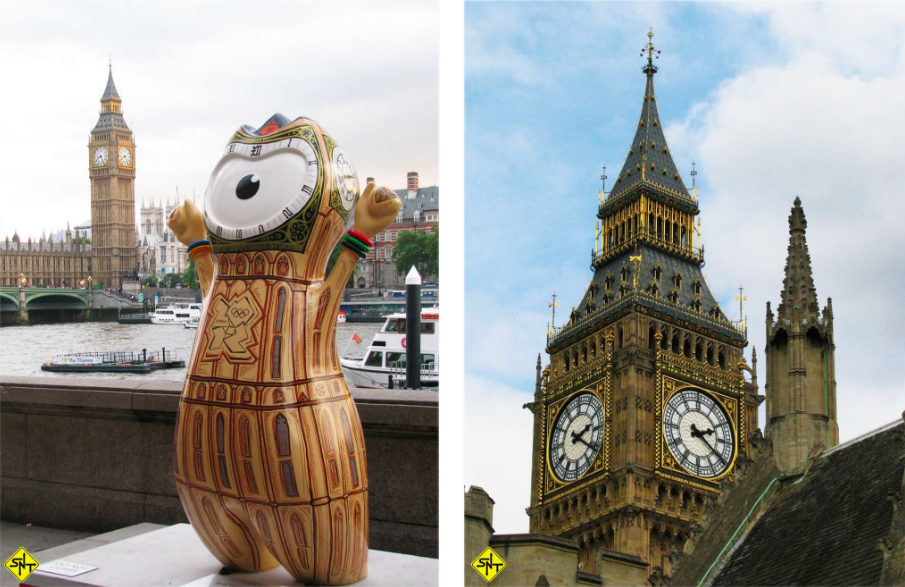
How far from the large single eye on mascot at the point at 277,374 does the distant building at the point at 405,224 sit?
1252 mm

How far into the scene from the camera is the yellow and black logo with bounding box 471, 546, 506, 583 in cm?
451

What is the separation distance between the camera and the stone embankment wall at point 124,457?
3.26 meters

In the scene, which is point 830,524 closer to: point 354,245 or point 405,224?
point 405,224

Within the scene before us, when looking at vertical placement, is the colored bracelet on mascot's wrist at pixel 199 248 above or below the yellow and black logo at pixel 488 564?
above

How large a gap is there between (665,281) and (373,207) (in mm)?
2501

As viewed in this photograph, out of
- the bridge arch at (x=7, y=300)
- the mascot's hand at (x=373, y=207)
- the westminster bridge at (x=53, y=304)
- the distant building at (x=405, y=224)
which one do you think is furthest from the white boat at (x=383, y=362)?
the mascot's hand at (x=373, y=207)

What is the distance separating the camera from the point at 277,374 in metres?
2.18

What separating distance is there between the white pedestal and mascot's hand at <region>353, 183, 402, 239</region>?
3.47 ft

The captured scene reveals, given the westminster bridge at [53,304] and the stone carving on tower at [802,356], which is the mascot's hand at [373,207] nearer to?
the stone carving on tower at [802,356]

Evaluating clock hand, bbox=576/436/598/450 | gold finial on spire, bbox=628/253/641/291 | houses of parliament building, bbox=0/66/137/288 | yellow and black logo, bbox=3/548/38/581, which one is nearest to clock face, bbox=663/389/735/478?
clock hand, bbox=576/436/598/450

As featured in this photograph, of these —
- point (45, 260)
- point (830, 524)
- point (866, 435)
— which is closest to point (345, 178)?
point (866, 435)

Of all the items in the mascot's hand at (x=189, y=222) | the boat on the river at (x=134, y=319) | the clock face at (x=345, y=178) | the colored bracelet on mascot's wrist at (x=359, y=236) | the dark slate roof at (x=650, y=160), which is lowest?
the boat on the river at (x=134, y=319)

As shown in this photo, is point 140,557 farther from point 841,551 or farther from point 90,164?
point 90,164

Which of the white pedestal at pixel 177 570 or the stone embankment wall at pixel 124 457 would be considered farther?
the stone embankment wall at pixel 124 457
